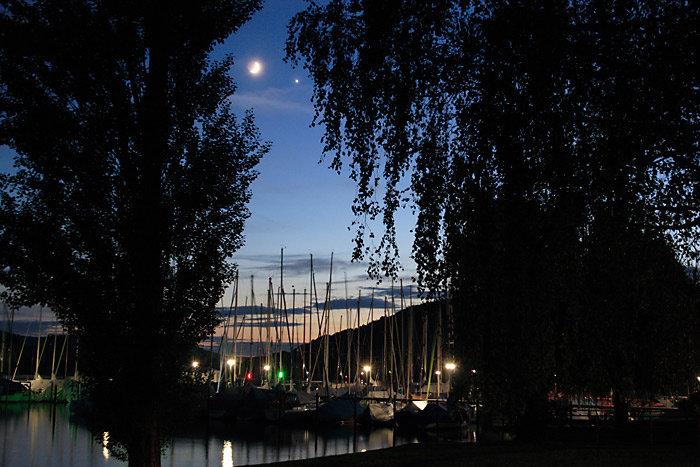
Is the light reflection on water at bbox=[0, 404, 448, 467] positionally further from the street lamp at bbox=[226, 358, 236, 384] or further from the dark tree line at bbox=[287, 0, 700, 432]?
the dark tree line at bbox=[287, 0, 700, 432]

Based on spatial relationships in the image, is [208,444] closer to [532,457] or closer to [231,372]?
[532,457]

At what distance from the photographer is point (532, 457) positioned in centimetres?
1831

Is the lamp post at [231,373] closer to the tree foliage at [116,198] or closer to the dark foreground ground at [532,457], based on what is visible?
the dark foreground ground at [532,457]

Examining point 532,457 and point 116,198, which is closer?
point 116,198

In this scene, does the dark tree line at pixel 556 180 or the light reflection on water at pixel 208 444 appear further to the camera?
the light reflection on water at pixel 208 444

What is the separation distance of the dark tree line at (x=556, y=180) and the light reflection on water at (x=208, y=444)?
25.2 meters

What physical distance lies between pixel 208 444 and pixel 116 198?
30.8 meters

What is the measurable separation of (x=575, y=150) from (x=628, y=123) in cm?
77

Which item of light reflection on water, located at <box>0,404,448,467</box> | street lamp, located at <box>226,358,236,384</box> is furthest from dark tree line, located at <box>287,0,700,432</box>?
street lamp, located at <box>226,358,236,384</box>

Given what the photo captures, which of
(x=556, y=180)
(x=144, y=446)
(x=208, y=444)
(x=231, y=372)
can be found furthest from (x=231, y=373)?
(x=556, y=180)

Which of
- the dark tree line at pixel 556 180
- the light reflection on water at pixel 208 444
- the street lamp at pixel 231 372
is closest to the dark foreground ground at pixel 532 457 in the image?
the dark tree line at pixel 556 180

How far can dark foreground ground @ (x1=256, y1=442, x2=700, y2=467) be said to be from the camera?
679 inches

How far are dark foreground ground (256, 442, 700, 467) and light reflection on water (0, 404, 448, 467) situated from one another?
1372cm

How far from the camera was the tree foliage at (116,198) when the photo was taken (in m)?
15.4
